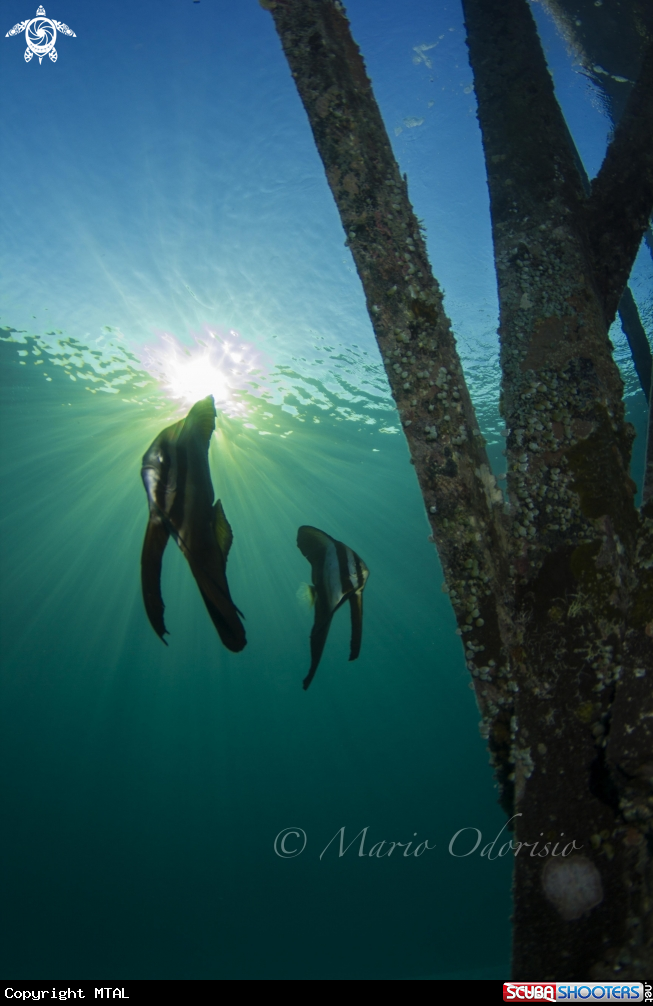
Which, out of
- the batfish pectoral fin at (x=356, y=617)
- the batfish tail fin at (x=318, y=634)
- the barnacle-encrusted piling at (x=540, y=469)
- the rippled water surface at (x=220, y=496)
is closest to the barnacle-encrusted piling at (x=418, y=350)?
the barnacle-encrusted piling at (x=540, y=469)

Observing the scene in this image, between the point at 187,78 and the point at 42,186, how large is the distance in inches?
172

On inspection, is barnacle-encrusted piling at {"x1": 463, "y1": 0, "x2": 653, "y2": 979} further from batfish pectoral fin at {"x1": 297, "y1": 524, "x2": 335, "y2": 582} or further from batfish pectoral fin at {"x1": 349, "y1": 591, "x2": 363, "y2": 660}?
batfish pectoral fin at {"x1": 297, "y1": 524, "x2": 335, "y2": 582}

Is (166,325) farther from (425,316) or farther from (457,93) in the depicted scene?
(425,316)

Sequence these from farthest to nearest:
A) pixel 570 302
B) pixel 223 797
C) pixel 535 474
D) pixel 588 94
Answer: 1. pixel 223 797
2. pixel 588 94
3. pixel 570 302
4. pixel 535 474

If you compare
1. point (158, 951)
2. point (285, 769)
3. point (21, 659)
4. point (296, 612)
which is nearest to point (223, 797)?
point (285, 769)

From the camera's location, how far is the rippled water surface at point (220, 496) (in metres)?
7.99

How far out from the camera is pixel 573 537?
55.1 inches

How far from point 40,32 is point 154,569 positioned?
37.8ft

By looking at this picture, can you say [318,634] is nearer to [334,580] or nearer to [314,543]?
[334,580]

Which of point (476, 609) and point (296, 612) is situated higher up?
point (476, 609)

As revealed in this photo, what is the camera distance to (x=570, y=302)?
1613mm

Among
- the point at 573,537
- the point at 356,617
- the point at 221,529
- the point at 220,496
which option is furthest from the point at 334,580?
the point at 220,496

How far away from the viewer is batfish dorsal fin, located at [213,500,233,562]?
4.00 feet

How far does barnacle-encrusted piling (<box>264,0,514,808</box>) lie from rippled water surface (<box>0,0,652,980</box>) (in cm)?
239
